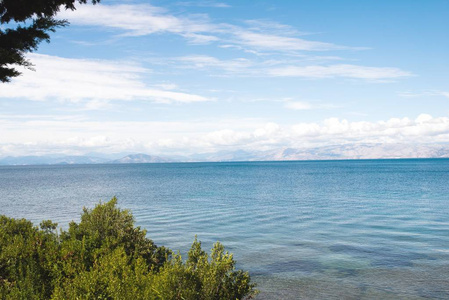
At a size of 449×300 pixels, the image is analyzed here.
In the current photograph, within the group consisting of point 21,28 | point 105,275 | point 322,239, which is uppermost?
point 21,28

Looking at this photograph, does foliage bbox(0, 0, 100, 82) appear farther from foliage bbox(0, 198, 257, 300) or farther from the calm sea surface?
the calm sea surface

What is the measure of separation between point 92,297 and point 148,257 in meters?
6.87

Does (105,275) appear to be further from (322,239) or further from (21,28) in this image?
(322,239)

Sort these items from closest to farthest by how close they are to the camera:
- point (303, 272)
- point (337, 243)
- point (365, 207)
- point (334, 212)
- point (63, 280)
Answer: point (63, 280) → point (303, 272) → point (337, 243) → point (334, 212) → point (365, 207)

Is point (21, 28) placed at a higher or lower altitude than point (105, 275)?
higher

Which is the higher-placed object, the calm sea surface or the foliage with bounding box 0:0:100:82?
the foliage with bounding box 0:0:100:82

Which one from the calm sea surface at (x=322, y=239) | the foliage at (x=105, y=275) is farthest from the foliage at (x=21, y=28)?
the calm sea surface at (x=322, y=239)

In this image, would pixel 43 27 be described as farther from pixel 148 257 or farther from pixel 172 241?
pixel 172 241

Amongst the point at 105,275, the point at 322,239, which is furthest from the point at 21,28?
the point at 322,239

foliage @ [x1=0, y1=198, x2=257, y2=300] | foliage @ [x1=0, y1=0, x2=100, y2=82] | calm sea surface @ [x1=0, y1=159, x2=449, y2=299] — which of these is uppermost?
foliage @ [x1=0, y1=0, x2=100, y2=82]

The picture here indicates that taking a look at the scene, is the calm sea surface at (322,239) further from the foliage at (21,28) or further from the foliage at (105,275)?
the foliage at (21,28)

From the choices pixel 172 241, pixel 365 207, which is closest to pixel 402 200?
pixel 365 207

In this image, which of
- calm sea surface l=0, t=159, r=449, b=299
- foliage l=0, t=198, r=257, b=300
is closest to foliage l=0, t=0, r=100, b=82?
foliage l=0, t=198, r=257, b=300

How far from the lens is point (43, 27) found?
973 centimetres
